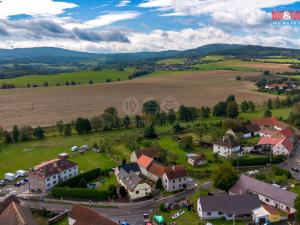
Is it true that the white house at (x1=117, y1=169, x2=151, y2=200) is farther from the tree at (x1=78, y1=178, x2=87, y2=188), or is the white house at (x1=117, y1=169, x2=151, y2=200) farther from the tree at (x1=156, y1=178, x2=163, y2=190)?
the tree at (x1=78, y1=178, x2=87, y2=188)

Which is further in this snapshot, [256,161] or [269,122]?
[269,122]

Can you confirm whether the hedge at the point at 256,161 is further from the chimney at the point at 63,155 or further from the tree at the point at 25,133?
the tree at the point at 25,133

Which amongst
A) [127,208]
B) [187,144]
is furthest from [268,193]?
[187,144]

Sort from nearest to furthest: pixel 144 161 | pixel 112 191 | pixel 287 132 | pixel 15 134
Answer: pixel 112 191, pixel 144 161, pixel 287 132, pixel 15 134

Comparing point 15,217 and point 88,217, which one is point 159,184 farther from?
point 15,217

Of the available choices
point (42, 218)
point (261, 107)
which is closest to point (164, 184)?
point (42, 218)

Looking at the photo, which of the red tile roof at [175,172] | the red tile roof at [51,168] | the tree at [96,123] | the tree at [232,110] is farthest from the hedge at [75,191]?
the tree at [232,110]

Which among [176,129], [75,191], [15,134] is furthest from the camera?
[176,129]

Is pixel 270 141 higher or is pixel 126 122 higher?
pixel 126 122
